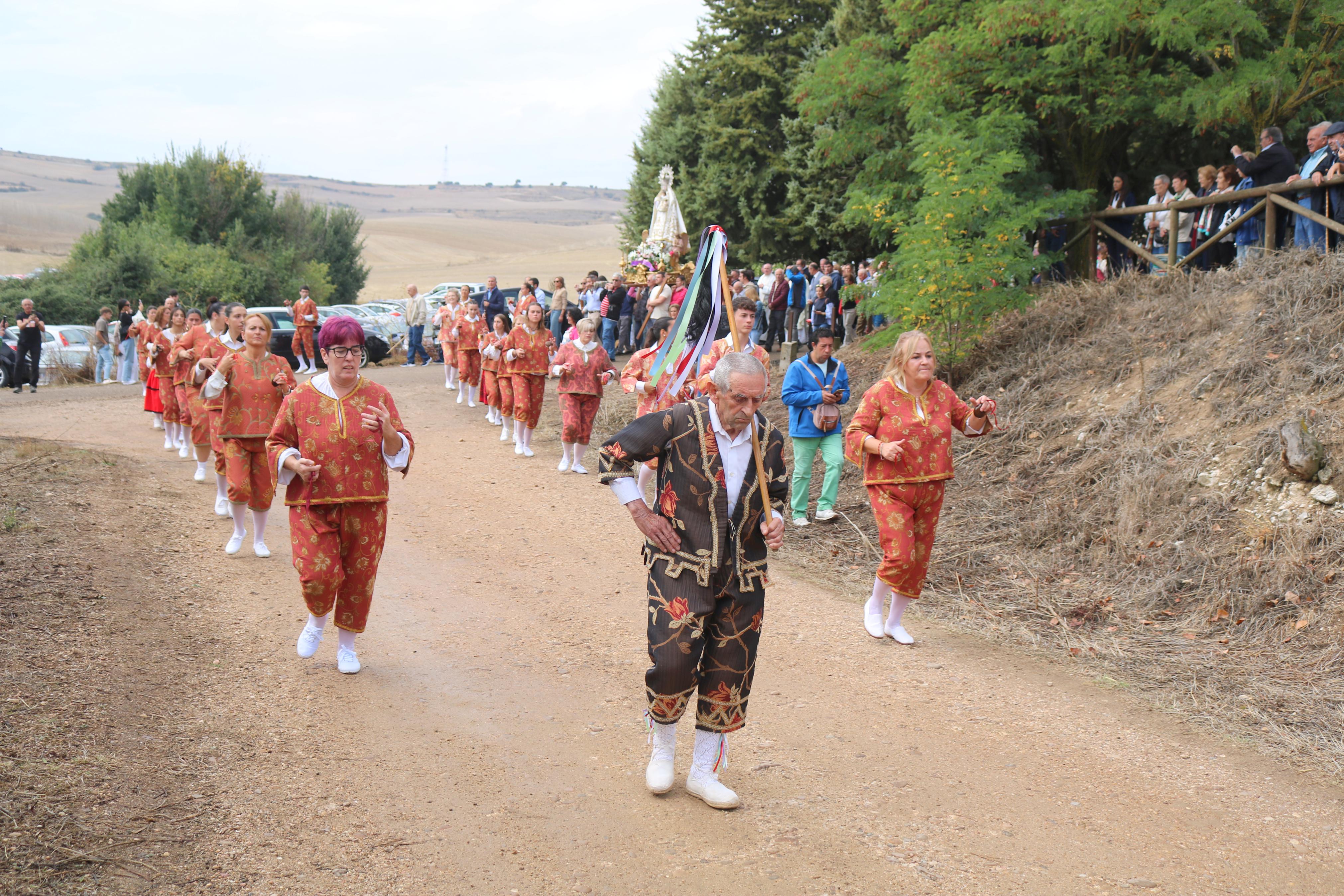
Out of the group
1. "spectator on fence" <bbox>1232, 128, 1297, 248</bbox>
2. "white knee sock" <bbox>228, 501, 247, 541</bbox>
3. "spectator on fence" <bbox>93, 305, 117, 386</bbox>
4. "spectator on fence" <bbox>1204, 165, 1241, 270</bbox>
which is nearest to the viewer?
"white knee sock" <bbox>228, 501, 247, 541</bbox>

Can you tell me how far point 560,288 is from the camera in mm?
22469

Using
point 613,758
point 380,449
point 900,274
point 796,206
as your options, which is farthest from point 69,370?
point 613,758

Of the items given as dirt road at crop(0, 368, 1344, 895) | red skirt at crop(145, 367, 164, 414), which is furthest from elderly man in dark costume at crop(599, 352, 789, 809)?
red skirt at crop(145, 367, 164, 414)

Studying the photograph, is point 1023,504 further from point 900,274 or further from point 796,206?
point 796,206

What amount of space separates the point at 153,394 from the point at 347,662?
10.4 m

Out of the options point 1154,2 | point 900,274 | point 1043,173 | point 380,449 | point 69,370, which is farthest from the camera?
point 69,370

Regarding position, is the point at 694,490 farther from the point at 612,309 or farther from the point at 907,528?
the point at 612,309

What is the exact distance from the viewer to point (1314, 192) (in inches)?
433

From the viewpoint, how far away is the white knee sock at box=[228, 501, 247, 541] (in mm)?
8586

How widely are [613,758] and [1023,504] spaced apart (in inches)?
234

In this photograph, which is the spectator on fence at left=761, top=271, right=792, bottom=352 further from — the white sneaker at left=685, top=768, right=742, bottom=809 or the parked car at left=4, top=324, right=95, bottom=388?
the white sneaker at left=685, top=768, right=742, bottom=809

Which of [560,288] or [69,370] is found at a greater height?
[560,288]

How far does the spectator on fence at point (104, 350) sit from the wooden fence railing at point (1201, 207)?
20.2 metres

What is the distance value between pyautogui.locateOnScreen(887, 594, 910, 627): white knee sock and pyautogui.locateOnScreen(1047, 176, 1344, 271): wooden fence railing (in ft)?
22.5
